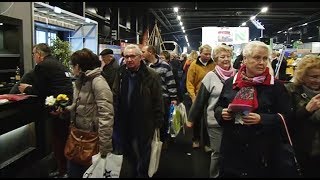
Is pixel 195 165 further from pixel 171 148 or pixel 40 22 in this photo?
pixel 40 22

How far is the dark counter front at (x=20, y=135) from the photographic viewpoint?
399 cm

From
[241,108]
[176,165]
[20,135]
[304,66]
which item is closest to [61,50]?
[20,135]

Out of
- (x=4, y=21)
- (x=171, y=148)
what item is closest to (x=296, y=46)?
(x=171, y=148)

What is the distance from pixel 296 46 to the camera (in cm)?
1700

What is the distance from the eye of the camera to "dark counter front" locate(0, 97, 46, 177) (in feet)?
13.1

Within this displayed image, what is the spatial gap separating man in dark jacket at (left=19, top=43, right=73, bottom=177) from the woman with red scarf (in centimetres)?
242

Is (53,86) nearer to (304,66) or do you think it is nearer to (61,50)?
(61,50)

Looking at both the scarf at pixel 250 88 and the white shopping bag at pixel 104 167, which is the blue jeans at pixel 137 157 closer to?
the white shopping bag at pixel 104 167

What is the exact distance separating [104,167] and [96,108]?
506 mm

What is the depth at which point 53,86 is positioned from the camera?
4.38m

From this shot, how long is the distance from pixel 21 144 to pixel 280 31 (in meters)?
25.5

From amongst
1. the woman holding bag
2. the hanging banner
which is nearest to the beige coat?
the woman holding bag

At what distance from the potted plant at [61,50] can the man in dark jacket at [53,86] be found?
215 cm

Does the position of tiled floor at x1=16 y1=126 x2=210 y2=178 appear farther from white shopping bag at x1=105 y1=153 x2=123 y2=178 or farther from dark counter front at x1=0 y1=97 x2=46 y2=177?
white shopping bag at x1=105 y1=153 x2=123 y2=178
